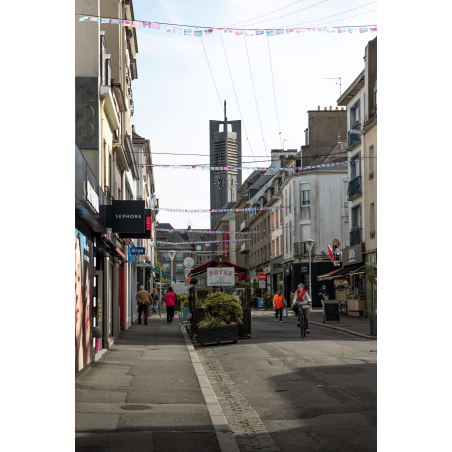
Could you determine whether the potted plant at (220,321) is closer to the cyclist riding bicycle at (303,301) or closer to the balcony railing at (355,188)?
the cyclist riding bicycle at (303,301)

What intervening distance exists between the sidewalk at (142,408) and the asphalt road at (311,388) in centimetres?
87

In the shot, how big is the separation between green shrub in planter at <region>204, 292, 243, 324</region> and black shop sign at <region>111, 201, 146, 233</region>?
422 centimetres

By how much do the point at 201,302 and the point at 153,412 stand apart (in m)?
13.9

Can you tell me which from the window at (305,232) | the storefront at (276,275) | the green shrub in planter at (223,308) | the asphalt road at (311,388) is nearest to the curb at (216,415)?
the asphalt road at (311,388)

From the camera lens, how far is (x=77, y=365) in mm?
10836

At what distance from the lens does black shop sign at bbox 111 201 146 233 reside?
15828 mm

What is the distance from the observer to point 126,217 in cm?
1600

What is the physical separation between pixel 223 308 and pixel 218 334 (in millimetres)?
752

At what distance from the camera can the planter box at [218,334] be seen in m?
18.9

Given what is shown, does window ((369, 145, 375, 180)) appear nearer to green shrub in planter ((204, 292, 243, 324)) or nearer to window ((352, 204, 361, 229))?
window ((352, 204, 361, 229))

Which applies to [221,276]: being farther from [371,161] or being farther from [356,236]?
[356,236]

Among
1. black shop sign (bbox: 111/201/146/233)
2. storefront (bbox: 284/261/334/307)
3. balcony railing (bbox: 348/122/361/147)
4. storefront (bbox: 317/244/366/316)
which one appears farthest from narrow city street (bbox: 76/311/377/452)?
storefront (bbox: 284/261/334/307)
